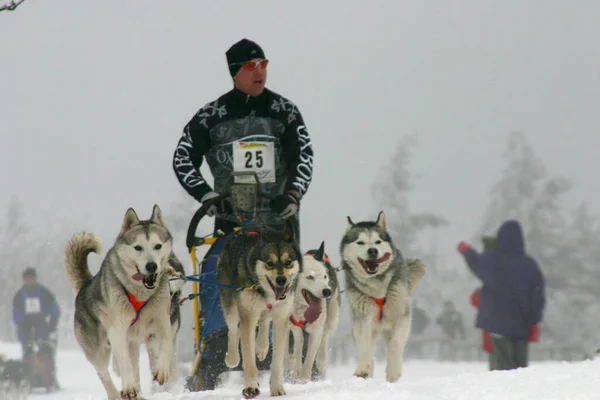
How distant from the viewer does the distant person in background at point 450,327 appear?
672 inches

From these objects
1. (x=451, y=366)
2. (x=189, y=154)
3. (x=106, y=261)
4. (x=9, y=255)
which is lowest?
(x=451, y=366)

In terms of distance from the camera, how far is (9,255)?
1665 inches

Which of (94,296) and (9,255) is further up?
(9,255)

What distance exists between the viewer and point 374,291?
611 cm

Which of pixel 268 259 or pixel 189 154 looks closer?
pixel 268 259

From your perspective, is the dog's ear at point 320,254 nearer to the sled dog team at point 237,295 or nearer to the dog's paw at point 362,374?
the sled dog team at point 237,295

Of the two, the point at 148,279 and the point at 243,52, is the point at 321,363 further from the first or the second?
the point at 243,52

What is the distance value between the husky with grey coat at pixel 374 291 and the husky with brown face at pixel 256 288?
1128mm

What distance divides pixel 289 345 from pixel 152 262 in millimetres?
1792

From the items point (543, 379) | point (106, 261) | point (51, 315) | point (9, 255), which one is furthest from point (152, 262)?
point (9, 255)

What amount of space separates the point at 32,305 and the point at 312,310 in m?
7.28

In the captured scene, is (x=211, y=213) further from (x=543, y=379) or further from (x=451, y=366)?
(x=451, y=366)

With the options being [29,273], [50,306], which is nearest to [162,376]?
[29,273]

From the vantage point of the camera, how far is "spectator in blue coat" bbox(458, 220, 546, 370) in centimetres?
772
